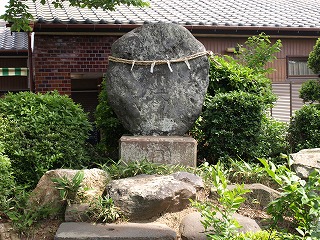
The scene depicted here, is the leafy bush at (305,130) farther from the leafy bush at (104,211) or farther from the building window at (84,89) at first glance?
the building window at (84,89)

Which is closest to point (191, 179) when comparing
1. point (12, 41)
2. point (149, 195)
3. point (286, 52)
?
point (149, 195)

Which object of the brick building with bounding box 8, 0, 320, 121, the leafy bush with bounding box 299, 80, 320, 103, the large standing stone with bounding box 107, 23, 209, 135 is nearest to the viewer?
the large standing stone with bounding box 107, 23, 209, 135

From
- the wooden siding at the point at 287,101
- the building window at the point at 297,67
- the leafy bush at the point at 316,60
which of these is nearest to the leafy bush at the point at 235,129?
the leafy bush at the point at 316,60

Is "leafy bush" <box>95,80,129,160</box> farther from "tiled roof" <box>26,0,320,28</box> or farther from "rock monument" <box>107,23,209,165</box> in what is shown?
"tiled roof" <box>26,0,320,28</box>

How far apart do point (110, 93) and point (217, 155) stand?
180 centimetres

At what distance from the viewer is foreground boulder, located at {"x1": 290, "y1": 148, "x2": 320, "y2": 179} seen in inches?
214

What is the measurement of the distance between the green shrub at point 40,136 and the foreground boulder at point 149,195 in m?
1.41

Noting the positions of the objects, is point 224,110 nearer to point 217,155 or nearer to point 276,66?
point 217,155

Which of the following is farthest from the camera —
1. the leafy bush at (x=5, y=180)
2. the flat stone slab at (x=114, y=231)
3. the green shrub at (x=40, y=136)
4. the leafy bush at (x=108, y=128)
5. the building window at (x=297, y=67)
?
the building window at (x=297, y=67)

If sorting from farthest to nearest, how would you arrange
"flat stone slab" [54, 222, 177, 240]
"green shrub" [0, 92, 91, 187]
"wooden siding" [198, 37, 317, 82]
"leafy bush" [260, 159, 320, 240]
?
"wooden siding" [198, 37, 317, 82] → "green shrub" [0, 92, 91, 187] → "flat stone slab" [54, 222, 177, 240] → "leafy bush" [260, 159, 320, 240]

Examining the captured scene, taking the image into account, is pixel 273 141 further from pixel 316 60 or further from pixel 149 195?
pixel 149 195

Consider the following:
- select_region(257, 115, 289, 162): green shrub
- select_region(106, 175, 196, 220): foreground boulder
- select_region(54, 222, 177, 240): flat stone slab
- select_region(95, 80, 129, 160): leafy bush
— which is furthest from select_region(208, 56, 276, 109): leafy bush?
select_region(54, 222, 177, 240): flat stone slab

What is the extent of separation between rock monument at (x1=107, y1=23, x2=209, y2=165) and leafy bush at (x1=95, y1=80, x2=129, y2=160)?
2.68ft

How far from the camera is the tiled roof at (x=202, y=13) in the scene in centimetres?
A: 1070
